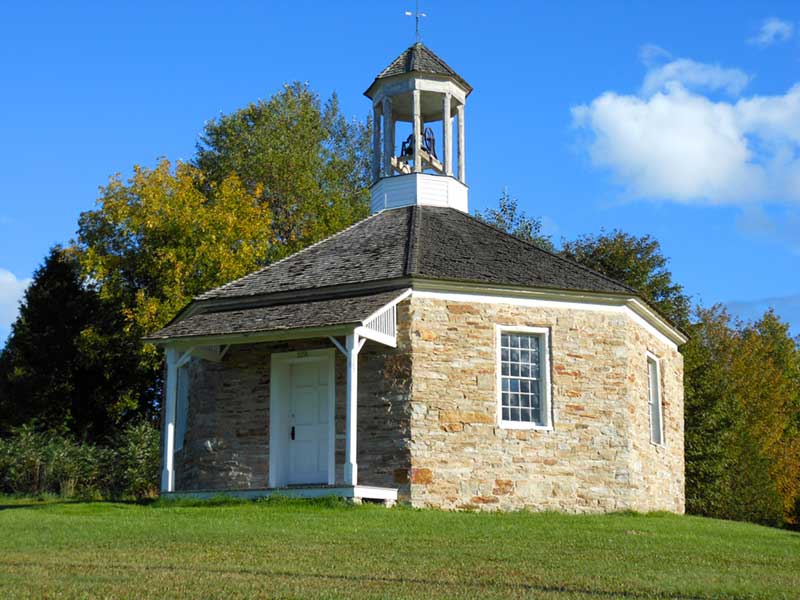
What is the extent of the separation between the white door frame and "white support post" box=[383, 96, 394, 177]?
6.51 metres

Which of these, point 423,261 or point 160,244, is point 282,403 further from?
point 160,244

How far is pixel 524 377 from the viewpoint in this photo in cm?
1941

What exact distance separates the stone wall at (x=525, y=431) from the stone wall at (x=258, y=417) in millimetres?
360

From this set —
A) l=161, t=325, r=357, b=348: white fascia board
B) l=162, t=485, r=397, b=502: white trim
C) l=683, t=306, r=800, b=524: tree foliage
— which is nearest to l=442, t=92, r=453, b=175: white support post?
l=161, t=325, r=357, b=348: white fascia board

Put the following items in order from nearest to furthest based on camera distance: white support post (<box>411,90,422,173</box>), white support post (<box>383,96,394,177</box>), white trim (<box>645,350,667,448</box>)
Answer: white trim (<box>645,350,667,448</box>) < white support post (<box>411,90,422,173</box>) < white support post (<box>383,96,394,177</box>)

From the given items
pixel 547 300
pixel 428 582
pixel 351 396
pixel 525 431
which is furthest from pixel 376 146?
pixel 428 582

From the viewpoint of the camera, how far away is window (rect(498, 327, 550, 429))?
19297 millimetres

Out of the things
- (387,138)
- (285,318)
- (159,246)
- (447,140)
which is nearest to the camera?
(285,318)

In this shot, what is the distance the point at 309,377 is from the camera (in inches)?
782

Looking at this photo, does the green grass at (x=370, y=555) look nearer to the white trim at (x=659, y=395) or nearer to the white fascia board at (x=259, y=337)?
the white fascia board at (x=259, y=337)

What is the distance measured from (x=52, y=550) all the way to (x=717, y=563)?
7.83m

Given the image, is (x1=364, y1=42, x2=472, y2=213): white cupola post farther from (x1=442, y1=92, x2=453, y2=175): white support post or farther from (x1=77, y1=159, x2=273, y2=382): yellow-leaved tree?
(x1=77, y1=159, x2=273, y2=382): yellow-leaved tree

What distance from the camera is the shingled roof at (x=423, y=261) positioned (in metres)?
19.6

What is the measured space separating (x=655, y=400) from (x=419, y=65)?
30.8 ft
